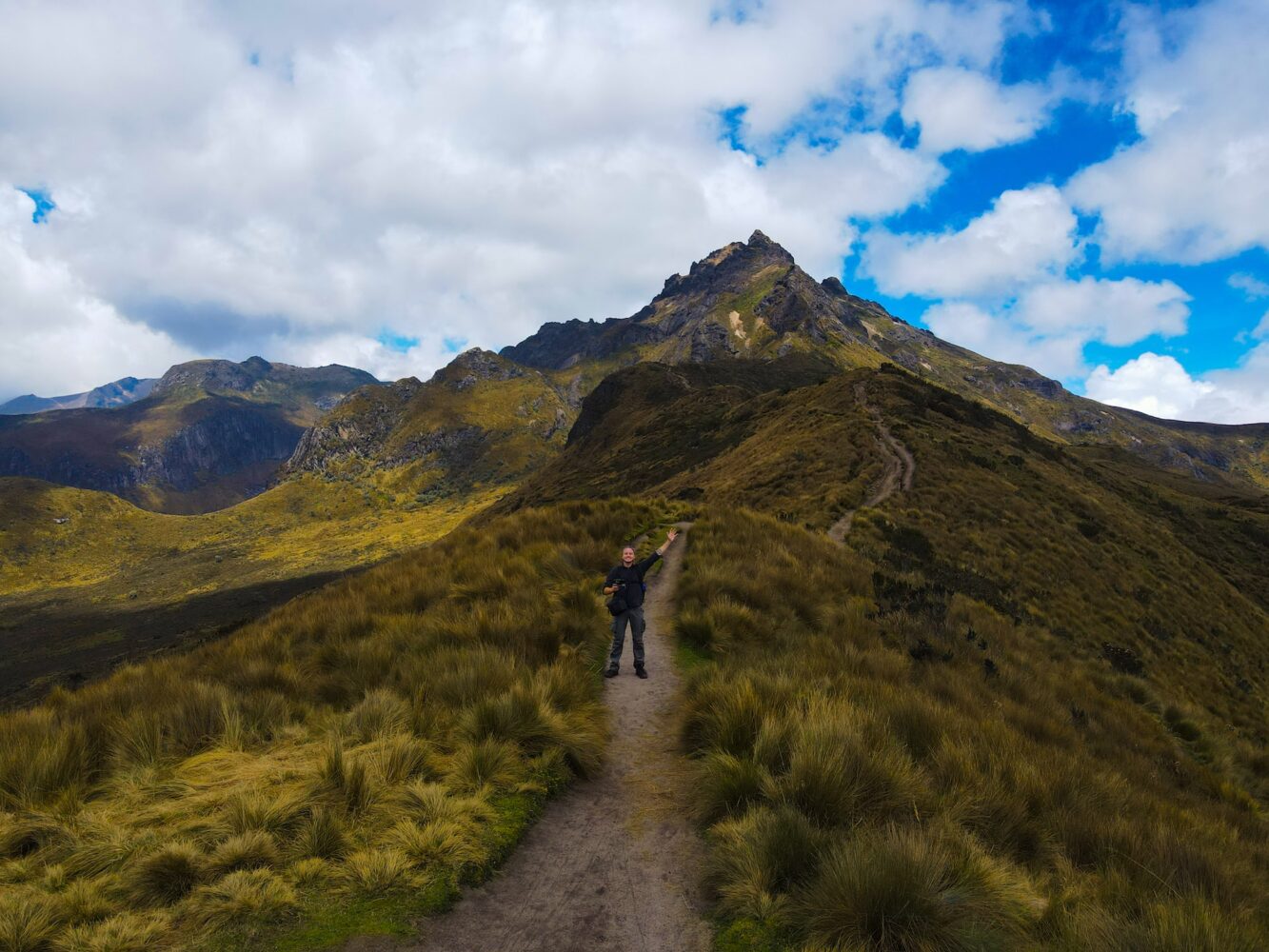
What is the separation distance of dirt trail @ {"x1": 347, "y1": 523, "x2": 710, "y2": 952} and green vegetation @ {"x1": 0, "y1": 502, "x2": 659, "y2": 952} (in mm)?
236

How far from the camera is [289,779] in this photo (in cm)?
489

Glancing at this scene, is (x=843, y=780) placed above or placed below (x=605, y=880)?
above

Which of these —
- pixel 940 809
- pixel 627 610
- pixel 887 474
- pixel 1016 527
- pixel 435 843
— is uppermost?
pixel 887 474

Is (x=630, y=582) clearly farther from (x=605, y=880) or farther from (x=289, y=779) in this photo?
(x=289, y=779)

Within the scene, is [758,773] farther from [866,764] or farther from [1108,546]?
[1108,546]

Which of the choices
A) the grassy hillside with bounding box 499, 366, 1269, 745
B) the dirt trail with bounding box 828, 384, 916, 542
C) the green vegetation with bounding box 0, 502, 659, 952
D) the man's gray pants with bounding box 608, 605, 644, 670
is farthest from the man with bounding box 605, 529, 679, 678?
the dirt trail with bounding box 828, 384, 916, 542

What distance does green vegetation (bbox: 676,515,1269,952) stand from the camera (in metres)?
3.29

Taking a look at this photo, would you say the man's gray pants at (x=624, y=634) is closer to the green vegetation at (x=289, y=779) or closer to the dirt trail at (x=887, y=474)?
the green vegetation at (x=289, y=779)

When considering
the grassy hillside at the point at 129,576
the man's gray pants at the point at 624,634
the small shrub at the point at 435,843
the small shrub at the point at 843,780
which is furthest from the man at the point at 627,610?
the grassy hillside at the point at 129,576

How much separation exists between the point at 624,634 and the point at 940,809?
5.16 m

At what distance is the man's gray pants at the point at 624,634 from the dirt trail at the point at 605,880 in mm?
2131

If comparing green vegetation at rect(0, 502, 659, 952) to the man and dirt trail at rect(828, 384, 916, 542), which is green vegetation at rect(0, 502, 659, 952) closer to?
the man

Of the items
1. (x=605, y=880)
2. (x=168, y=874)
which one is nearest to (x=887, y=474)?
(x=605, y=880)

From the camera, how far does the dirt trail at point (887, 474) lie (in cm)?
2386
